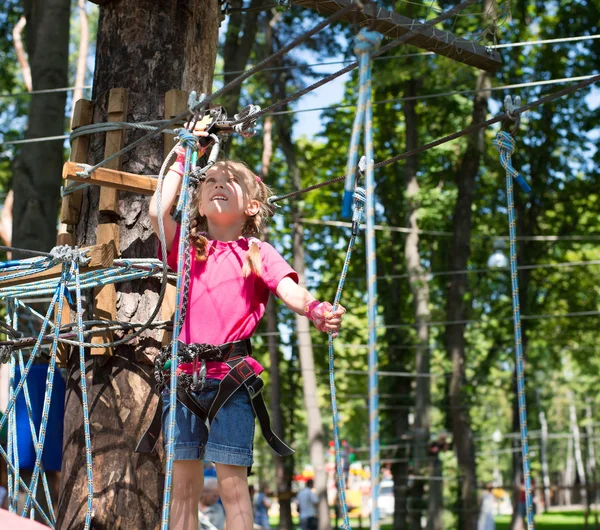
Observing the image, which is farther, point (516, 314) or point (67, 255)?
point (67, 255)

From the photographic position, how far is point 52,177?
930 centimetres

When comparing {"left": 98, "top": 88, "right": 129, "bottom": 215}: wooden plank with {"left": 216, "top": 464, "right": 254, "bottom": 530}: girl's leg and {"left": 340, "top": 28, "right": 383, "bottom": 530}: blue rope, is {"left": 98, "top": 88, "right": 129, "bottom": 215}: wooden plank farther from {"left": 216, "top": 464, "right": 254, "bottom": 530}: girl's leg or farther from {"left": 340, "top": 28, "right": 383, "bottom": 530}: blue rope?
{"left": 340, "top": 28, "right": 383, "bottom": 530}: blue rope

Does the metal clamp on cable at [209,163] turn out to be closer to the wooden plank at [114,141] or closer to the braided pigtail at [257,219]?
the braided pigtail at [257,219]

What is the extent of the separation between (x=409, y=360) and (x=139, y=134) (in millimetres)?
13532

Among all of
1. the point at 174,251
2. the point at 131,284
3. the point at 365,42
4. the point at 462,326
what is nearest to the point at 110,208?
the point at 131,284

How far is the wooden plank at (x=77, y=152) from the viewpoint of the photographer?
12.0ft

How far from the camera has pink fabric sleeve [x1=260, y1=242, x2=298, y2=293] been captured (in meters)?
2.98

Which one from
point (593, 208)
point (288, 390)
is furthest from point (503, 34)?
point (288, 390)

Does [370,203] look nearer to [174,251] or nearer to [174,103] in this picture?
[174,251]

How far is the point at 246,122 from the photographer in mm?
3297

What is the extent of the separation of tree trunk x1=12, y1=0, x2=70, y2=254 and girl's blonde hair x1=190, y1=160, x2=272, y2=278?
614cm

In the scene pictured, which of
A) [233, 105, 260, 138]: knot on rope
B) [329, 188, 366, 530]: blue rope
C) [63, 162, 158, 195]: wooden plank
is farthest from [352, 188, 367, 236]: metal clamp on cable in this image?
[63, 162, 158, 195]: wooden plank

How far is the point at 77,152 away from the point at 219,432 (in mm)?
1500

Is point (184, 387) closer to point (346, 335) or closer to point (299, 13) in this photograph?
point (299, 13)
